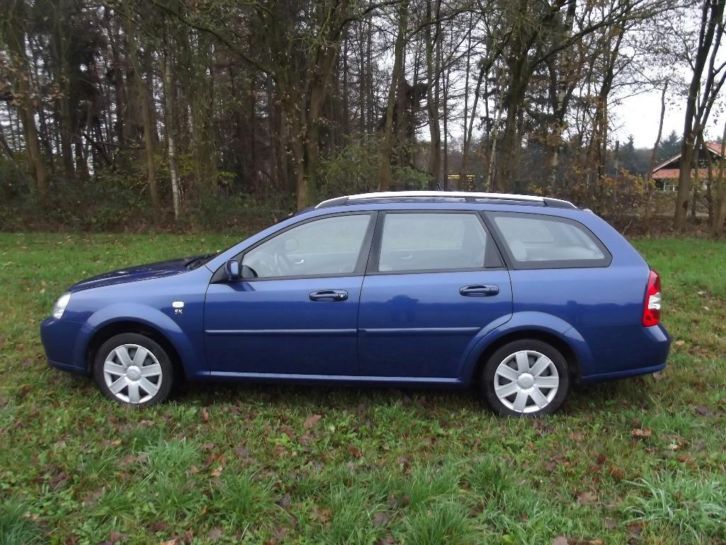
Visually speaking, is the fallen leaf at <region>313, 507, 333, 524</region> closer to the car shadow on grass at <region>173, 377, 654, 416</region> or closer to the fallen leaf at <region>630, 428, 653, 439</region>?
the car shadow on grass at <region>173, 377, 654, 416</region>

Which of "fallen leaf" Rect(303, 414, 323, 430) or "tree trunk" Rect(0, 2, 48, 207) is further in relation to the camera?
"tree trunk" Rect(0, 2, 48, 207)

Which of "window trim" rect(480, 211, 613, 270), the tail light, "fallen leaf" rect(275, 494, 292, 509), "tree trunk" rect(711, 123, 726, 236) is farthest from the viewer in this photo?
"tree trunk" rect(711, 123, 726, 236)

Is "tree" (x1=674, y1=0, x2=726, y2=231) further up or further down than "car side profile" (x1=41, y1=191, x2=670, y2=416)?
further up

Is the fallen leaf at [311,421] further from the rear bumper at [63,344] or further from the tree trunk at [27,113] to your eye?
the tree trunk at [27,113]

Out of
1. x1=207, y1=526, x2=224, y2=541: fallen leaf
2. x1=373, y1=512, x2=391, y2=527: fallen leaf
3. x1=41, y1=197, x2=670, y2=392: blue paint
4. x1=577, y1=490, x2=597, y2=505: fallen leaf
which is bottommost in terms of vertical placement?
x1=577, y1=490, x2=597, y2=505: fallen leaf

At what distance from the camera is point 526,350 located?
4.00 meters

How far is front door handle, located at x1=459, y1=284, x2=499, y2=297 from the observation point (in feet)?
12.9

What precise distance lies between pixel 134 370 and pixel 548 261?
3.03 meters

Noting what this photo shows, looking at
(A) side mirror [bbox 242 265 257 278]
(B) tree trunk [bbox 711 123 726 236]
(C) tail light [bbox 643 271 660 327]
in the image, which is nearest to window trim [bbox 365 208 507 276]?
(A) side mirror [bbox 242 265 257 278]

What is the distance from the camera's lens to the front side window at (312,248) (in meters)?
4.16

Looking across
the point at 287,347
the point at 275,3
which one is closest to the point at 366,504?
the point at 287,347

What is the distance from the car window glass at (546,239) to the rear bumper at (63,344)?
124 inches

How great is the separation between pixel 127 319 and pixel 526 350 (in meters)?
2.78

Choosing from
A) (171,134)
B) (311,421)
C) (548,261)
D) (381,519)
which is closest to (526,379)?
(548,261)
